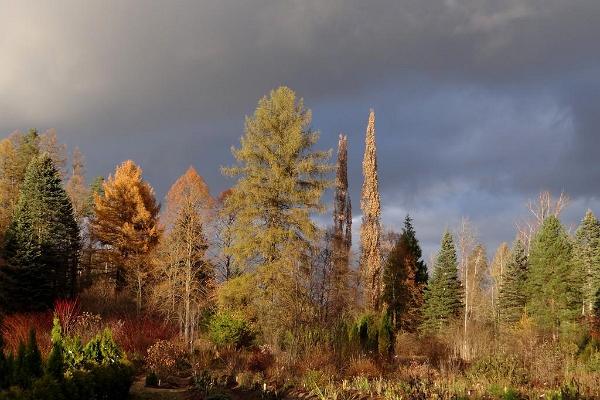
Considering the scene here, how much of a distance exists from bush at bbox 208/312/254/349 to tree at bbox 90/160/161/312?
1088 centimetres

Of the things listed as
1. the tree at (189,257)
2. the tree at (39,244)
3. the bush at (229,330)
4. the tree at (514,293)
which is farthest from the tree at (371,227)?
Answer: the tree at (39,244)

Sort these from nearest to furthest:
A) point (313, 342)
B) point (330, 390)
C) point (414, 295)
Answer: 1. point (330, 390)
2. point (313, 342)
3. point (414, 295)

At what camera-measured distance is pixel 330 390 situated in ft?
39.1

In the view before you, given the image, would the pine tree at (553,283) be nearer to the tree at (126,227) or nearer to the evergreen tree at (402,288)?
the evergreen tree at (402,288)

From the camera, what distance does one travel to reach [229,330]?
2122cm

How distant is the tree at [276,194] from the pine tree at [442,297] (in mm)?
14574

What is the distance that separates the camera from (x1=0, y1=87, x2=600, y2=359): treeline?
22250 mm

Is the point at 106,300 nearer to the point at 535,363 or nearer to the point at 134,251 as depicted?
the point at 134,251

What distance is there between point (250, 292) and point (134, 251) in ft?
42.2

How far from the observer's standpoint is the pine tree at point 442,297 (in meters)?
34.2

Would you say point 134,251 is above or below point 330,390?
above

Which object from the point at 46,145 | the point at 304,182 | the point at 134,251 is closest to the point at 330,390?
the point at 304,182

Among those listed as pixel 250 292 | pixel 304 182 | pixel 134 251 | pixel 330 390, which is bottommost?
pixel 330 390

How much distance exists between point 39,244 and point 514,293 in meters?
29.0
